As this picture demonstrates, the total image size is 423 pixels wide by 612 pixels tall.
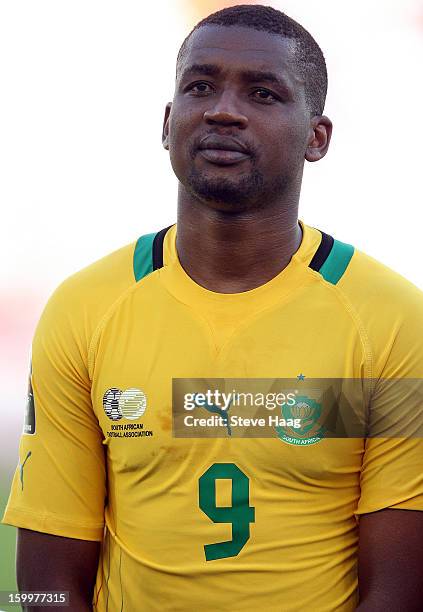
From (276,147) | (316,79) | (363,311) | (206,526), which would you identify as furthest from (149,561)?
(316,79)

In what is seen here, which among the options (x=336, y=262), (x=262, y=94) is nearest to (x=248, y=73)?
(x=262, y=94)

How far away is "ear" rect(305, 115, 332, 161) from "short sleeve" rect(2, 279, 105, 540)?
53 centimetres

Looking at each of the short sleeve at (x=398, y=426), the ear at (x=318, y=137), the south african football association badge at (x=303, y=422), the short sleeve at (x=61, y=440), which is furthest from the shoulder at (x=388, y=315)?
the short sleeve at (x=61, y=440)

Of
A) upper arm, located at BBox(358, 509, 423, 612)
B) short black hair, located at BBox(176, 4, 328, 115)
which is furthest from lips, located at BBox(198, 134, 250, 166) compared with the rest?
upper arm, located at BBox(358, 509, 423, 612)

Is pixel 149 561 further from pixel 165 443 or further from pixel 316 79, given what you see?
pixel 316 79

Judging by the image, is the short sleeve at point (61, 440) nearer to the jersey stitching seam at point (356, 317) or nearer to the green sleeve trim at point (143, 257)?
the green sleeve trim at point (143, 257)

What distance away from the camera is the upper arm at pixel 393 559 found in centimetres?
169

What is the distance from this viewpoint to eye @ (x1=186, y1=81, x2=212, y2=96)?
5.80ft

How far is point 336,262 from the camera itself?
6.07 ft

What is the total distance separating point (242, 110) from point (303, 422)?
1.88 feet

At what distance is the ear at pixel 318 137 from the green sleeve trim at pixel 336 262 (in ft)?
0.59

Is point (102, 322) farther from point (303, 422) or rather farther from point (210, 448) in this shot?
point (303, 422)

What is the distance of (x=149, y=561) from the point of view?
1.76m

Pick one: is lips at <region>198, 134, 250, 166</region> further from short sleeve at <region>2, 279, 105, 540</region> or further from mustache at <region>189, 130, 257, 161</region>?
short sleeve at <region>2, 279, 105, 540</region>
